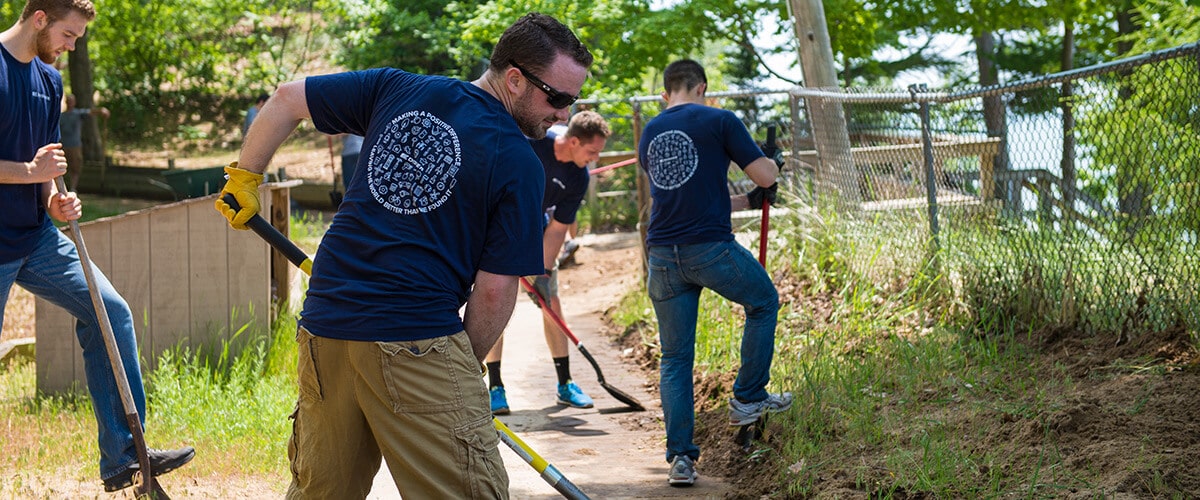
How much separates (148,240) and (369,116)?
12.7 ft

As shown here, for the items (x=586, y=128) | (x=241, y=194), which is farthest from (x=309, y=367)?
(x=586, y=128)

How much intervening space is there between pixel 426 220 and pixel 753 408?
2769 millimetres

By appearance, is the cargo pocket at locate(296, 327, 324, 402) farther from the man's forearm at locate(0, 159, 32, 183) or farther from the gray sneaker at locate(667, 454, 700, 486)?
the gray sneaker at locate(667, 454, 700, 486)

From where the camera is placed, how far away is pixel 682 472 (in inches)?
199

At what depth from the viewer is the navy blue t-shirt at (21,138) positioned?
165 inches

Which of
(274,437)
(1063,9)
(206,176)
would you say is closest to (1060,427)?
(274,437)

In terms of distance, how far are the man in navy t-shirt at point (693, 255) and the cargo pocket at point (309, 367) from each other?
7.85 ft

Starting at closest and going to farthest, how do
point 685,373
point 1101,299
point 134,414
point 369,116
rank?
point 369,116 → point 134,414 → point 685,373 → point 1101,299

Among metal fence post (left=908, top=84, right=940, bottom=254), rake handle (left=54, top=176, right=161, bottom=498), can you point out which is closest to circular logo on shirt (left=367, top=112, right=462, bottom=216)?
rake handle (left=54, top=176, right=161, bottom=498)

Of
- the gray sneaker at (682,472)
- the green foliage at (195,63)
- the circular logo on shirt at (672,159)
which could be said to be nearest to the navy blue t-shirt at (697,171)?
the circular logo on shirt at (672,159)

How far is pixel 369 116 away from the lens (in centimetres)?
312

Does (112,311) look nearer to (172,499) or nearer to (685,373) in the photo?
(172,499)

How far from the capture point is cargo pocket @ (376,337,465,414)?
112 inches

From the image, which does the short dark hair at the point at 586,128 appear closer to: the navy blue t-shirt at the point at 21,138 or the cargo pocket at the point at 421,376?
the navy blue t-shirt at the point at 21,138
